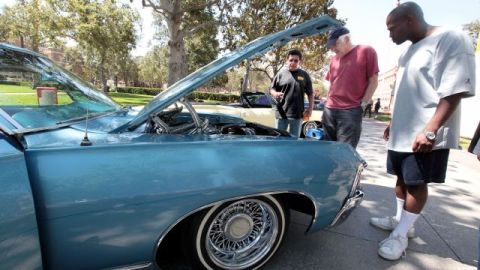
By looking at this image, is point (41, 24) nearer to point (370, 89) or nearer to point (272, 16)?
point (272, 16)

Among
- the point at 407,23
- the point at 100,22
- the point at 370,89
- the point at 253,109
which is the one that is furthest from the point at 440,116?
the point at 100,22

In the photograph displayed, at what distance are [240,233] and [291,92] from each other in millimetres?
2424

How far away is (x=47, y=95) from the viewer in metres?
2.35

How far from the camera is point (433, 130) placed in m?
2.10

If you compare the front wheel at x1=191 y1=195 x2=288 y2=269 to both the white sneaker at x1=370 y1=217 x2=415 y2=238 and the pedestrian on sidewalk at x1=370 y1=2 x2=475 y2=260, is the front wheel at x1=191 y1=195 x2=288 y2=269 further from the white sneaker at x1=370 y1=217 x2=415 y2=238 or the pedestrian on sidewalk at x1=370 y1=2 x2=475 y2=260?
the white sneaker at x1=370 y1=217 x2=415 y2=238

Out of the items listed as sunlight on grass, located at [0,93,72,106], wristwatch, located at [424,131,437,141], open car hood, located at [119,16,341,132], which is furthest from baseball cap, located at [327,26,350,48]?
sunlight on grass, located at [0,93,72,106]

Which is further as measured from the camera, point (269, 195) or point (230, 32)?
point (230, 32)

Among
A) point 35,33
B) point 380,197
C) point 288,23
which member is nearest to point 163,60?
point 35,33

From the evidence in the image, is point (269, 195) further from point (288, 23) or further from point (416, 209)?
point (288, 23)

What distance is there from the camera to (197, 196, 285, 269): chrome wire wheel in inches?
74.6

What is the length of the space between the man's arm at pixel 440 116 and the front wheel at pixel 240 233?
1.03m

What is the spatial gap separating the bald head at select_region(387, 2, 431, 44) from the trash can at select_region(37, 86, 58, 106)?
2462 mm

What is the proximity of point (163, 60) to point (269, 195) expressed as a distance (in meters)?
44.0

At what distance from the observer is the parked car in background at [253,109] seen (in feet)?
17.4
